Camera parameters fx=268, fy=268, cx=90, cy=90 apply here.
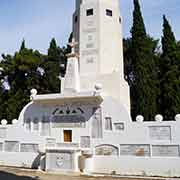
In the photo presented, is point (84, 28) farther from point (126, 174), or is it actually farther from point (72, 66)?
point (126, 174)

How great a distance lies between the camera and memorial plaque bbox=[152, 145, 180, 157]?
10.6 metres

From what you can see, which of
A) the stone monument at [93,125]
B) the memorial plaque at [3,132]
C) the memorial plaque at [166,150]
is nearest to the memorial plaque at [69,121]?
the stone monument at [93,125]

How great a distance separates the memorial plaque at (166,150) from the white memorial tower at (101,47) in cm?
310

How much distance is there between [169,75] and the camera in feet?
62.2

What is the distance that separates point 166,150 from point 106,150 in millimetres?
2558

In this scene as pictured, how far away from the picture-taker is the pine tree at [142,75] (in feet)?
58.1

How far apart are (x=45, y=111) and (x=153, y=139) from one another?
18.1 ft

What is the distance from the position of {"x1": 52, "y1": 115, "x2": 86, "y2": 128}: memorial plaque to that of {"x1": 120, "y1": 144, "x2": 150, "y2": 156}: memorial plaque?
7.03ft

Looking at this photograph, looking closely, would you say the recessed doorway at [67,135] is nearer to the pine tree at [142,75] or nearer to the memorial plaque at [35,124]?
the memorial plaque at [35,124]

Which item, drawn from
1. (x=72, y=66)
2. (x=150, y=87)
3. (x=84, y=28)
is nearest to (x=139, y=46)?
(x=150, y=87)

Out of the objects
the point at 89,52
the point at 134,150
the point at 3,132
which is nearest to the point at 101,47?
the point at 89,52

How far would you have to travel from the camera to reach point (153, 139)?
1102 centimetres

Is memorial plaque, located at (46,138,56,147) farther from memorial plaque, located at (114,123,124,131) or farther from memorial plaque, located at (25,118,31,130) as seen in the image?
memorial plaque, located at (114,123,124,131)

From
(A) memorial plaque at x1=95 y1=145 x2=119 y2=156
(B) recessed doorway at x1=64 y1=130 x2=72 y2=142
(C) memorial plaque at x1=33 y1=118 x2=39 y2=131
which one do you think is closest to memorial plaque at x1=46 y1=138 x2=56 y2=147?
(B) recessed doorway at x1=64 y1=130 x2=72 y2=142
